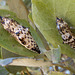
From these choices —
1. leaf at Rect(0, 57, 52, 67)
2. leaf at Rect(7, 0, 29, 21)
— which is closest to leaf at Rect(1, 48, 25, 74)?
leaf at Rect(0, 57, 52, 67)

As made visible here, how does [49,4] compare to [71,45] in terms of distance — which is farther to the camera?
[71,45]

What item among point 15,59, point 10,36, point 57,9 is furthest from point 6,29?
point 57,9

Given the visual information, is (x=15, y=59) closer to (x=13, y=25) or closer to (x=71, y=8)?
(x=13, y=25)

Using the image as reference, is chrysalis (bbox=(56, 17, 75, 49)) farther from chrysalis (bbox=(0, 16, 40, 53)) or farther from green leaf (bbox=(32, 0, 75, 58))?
chrysalis (bbox=(0, 16, 40, 53))

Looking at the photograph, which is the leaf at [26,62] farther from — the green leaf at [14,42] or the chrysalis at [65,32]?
the chrysalis at [65,32]

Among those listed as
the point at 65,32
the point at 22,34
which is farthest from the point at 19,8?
the point at 65,32

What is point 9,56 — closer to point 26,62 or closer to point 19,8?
point 26,62
